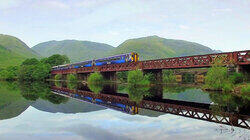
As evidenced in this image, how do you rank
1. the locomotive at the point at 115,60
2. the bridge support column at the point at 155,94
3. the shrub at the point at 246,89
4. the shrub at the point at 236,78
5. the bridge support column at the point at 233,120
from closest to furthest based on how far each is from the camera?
the bridge support column at the point at 233,120, the bridge support column at the point at 155,94, the shrub at the point at 246,89, the shrub at the point at 236,78, the locomotive at the point at 115,60

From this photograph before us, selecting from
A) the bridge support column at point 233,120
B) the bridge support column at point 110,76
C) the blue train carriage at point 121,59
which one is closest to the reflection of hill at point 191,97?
the bridge support column at point 233,120

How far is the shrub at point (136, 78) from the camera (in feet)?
154

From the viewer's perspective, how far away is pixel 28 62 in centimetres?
14338

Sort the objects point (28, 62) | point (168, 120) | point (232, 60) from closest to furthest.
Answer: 1. point (168, 120)
2. point (232, 60)
3. point (28, 62)

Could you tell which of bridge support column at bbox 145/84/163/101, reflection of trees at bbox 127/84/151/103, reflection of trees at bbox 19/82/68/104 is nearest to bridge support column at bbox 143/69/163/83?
reflection of trees at bbox 127/84/151/103

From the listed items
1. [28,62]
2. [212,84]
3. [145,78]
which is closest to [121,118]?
[212,84]

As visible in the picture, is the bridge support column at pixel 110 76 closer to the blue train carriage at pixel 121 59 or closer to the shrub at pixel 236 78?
the blue train carriage at pixel 121 59

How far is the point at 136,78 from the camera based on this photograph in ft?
157

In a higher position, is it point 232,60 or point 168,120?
point 232,60

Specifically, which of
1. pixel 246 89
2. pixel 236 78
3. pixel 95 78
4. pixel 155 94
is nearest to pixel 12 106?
pixel 155 94

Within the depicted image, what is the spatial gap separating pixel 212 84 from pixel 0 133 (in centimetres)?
3159

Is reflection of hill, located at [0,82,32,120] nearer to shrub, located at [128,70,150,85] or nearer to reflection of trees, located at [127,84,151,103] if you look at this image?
reflection of trees, located at [127,84,151,103]

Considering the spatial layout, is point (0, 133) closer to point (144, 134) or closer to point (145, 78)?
point (144, 134)

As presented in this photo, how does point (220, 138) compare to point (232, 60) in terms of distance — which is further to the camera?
point (232, 60)
